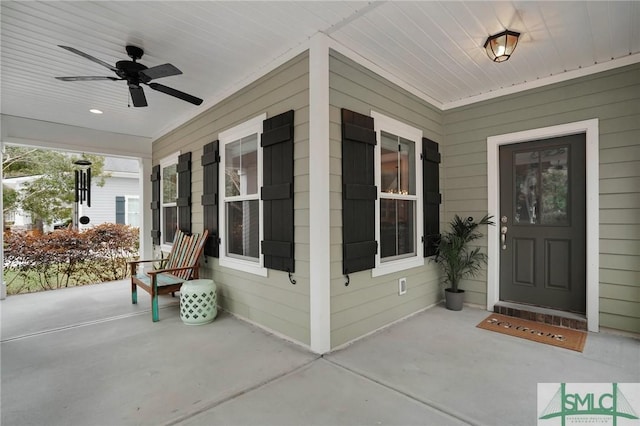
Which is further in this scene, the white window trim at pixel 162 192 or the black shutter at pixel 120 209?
the black shutter at pixel 120 209

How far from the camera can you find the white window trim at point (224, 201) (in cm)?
325

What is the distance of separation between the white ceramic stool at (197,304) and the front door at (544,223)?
3571 mm

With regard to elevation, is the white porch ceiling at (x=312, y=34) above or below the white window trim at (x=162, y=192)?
above

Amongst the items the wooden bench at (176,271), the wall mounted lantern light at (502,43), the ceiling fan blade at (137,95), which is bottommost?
the wooden bench at (176,271)

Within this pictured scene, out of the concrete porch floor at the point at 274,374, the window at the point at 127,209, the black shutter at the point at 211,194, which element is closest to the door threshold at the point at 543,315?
the concrete porch floor at the point at 274,374

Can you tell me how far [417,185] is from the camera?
3799 mm

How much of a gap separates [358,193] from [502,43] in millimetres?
1795

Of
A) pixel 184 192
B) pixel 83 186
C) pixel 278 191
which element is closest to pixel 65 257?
pixel 83 186

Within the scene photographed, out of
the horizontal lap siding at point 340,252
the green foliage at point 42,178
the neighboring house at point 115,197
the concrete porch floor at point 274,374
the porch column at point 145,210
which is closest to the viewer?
the concrete porch floor at point 274,374

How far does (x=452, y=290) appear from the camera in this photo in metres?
3.96

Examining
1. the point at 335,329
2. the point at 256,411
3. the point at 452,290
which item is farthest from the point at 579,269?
the point at 256,411

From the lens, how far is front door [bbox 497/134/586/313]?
3334 millimetres

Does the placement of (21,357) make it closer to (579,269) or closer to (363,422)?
(363,422)

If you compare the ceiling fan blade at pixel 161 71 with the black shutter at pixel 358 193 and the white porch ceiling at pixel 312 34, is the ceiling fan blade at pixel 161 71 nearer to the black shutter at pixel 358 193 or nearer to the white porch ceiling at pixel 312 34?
the white porch ceiling at pixel 312 34
